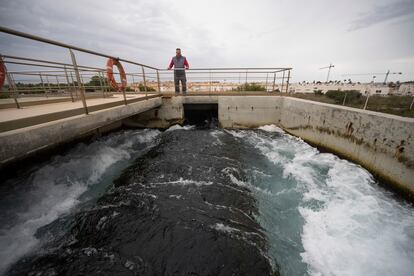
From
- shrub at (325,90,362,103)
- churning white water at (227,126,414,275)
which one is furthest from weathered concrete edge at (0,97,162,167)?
shrub at (325,90,362,103)

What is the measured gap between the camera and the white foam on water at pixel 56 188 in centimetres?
262

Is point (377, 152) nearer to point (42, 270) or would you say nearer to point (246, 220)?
point (246, 220)

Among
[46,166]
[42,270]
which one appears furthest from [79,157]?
[42,270]

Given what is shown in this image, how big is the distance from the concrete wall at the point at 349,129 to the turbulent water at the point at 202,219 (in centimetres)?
37

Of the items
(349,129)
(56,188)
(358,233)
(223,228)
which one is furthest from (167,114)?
(358,233)

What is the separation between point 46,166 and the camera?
14.6ft

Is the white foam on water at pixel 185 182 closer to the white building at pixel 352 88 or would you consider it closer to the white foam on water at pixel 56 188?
the white foam on water at pixel 56 188

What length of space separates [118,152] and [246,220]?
4725 mm

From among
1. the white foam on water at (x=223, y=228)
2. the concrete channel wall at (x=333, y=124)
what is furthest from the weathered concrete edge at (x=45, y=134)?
the concrete channel wall at (x=333, y=124)

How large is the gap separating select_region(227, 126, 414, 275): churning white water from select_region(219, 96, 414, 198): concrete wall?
0.36m

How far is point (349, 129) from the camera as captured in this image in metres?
4.75

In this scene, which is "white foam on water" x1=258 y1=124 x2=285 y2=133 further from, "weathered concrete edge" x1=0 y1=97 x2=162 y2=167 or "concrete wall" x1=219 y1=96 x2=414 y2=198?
"weathered concrete edge" x1=0 y1=97 x2=162 y2=167

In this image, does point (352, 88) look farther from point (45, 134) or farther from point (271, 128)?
point (45, 134)

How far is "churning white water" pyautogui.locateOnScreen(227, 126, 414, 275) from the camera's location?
239cm
